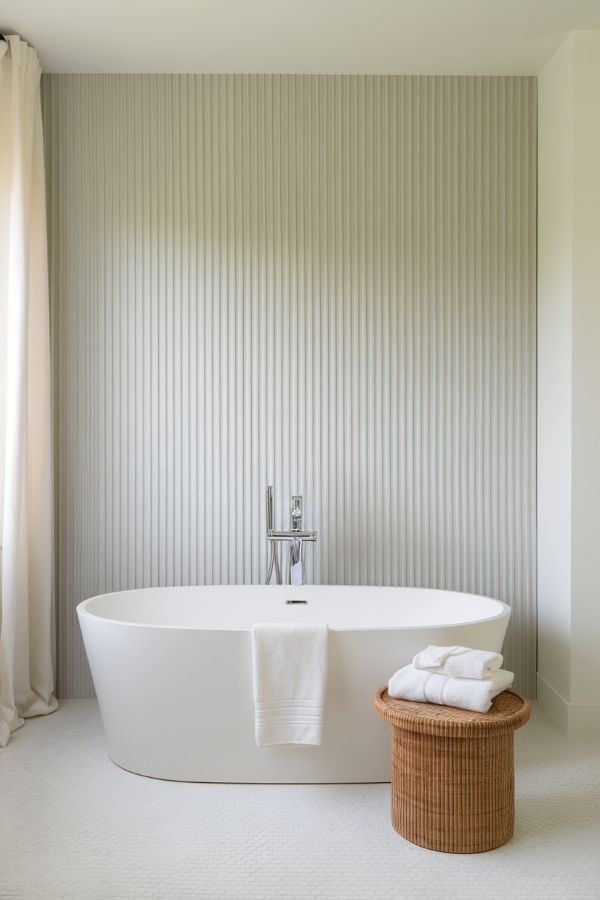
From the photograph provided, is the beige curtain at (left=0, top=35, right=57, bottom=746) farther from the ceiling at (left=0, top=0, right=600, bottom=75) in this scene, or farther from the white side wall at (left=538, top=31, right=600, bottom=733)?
the white side wall at (left=538, top=31, right=600, bottom=733)

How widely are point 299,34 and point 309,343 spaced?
129cm

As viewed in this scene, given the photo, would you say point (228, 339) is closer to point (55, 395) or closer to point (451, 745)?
point (55, 395)

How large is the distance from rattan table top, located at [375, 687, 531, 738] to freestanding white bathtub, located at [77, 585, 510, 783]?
12.0 inches

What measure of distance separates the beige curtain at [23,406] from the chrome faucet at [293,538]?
3.16ft

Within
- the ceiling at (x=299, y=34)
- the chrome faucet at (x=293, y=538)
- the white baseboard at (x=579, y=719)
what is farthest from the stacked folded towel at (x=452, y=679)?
the ceiling at (x=299, y=34)

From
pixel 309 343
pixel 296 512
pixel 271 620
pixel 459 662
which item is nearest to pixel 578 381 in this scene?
pixel 309 343

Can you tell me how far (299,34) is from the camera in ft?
12.0

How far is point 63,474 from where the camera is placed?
162 inches

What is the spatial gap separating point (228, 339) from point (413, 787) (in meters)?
2.19

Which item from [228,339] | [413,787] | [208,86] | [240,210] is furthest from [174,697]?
[208,86]

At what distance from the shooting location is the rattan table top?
2566mm

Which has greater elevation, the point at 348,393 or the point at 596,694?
the point at 348,393

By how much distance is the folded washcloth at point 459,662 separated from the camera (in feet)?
8.90

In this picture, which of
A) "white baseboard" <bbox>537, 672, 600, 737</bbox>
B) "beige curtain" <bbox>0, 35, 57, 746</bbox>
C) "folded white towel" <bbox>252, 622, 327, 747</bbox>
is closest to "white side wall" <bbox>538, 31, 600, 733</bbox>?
"white baseboard" <bbox>537, 672, 600, 737</bbox>
